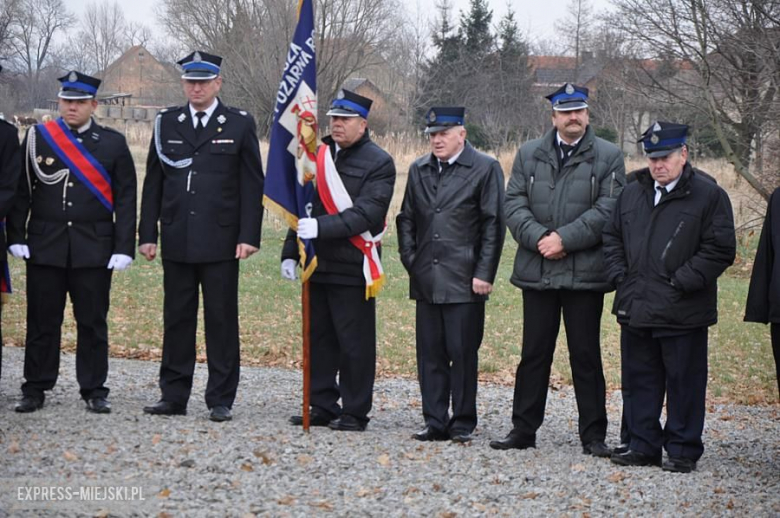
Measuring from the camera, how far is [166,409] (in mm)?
7918

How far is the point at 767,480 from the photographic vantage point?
23.5ft

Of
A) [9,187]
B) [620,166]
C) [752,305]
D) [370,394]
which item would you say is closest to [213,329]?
[370,394]

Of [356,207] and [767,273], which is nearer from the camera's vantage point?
[767,273]

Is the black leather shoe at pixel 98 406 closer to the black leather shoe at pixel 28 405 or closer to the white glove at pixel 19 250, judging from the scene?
the black leather shoe at pixel 28 405

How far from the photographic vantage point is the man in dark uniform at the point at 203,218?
25.8 feet

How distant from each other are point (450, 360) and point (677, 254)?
1854 mm

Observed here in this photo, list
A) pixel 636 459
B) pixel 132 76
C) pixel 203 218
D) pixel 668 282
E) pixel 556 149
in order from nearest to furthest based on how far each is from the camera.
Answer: pixel 668 282 < pixel 636 459 < pixel 556 149 < pixel 203 218 < pixel 132 76

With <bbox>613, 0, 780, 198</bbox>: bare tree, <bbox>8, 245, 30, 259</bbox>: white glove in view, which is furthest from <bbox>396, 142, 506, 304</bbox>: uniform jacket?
<bbox>613, 0, 780, 198</bbox>: bare tree

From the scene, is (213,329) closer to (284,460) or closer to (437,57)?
(284,460)

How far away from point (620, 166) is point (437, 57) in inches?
1709

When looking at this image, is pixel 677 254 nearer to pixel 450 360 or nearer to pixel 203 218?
pixel 450 360

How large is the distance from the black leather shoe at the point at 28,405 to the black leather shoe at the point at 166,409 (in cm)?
79

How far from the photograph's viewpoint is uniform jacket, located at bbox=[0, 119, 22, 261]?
7.61 m

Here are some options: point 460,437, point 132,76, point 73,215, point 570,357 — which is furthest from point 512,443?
point 132,76
